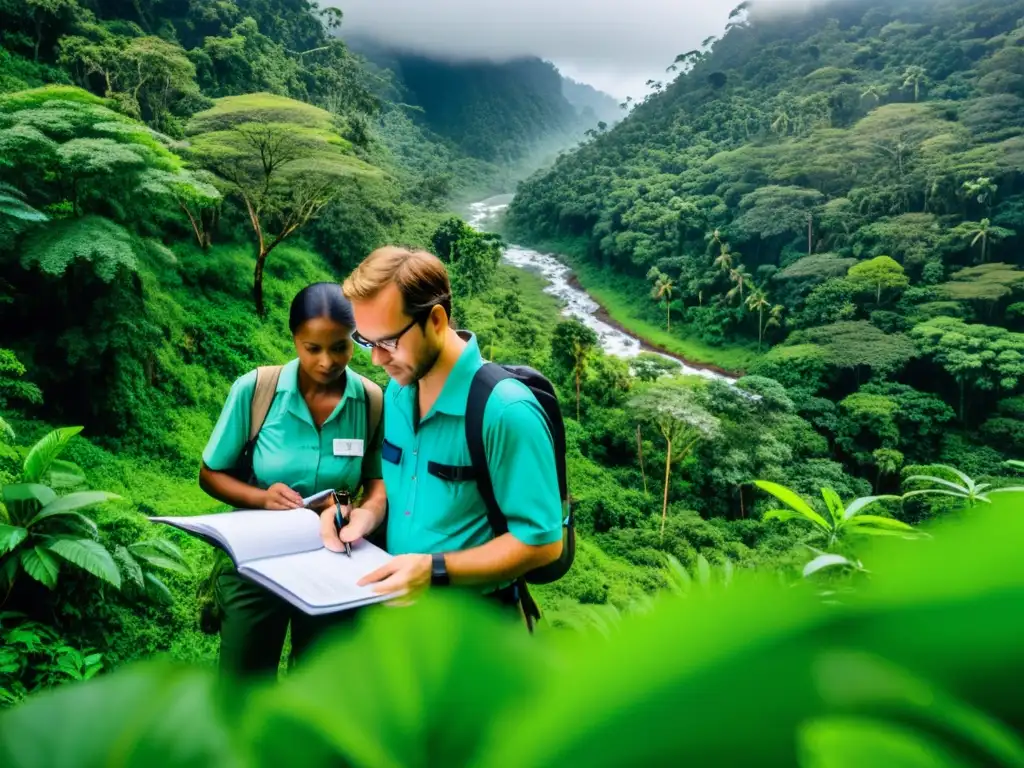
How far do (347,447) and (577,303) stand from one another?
23.5 metres

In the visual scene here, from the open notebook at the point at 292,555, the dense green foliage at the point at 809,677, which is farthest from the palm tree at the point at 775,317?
the dense green foliage at the point at 809,677

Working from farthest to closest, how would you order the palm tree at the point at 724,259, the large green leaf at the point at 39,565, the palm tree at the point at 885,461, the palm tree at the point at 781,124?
the palm tree at the point at 781,124, the palm tree at the point at 724,259, the palm tree at the point at 885,461, the large green leaf at the point at 39,565

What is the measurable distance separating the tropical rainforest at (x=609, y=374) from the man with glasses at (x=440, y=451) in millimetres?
171

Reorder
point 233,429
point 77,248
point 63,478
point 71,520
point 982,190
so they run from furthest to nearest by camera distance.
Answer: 1. point 982,190
2. point 77,248
3. point 63,478
4. point 71,520
5. point 233,429

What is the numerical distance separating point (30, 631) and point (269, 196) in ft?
38.0

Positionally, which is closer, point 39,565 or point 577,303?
point 39,565

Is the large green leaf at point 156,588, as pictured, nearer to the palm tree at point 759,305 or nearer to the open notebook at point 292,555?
the open notebook at point 292,555

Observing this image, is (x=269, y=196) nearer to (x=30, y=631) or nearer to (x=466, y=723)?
(x=30, y=631)

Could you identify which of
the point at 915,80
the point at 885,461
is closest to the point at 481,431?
the point at 885,461

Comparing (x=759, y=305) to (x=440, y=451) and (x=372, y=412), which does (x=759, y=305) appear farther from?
(x=440, y=451)

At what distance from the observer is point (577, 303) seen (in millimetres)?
24703

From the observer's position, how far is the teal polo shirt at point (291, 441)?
1491mm

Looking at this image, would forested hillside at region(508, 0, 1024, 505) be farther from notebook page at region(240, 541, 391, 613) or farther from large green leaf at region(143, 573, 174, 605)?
notebook page at region(240, 541, 391, 613)

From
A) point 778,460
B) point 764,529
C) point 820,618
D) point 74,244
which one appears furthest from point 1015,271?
point 820,618
